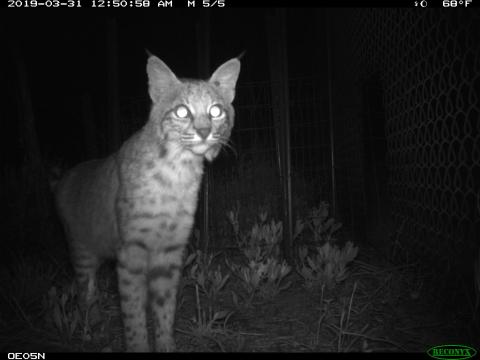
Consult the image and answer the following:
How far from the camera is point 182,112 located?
9.59 feet

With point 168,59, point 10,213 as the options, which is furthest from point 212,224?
point 168,59

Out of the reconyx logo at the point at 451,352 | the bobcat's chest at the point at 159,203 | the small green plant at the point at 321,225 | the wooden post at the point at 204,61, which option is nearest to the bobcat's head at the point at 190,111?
the bobcat's chest at the point at 159,203

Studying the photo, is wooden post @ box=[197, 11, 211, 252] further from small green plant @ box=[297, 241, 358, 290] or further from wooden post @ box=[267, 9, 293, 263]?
small green plant @ box=[297, 241, 358, 290]

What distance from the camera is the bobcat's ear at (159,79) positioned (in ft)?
10.1

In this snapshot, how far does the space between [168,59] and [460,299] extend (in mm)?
11859

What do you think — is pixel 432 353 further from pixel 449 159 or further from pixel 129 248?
pixel 129 248

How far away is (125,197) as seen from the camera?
2.89m

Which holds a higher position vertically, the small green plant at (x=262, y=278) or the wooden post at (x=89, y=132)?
the wooden post at (x=89, y=132)

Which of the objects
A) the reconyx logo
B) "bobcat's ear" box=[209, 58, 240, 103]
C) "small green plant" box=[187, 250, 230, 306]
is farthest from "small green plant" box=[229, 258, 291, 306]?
"bobcat's ear" box=[209, 58, 240, 103]

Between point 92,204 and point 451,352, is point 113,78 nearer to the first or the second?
point 92,204

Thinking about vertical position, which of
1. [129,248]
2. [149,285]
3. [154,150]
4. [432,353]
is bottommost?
[432,353]

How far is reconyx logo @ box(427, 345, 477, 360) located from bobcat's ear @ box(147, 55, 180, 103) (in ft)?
9.58

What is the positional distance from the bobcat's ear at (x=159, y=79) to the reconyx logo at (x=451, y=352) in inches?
115

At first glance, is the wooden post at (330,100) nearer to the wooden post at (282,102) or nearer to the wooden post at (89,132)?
the wooden post at (282,102)
